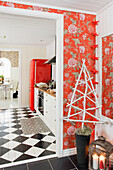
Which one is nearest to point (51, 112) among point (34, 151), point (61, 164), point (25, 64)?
point (34, 151)

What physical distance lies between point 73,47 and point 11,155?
2.12 meters

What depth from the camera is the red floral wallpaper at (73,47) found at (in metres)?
2.63

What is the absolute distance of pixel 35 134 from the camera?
357 centimetres

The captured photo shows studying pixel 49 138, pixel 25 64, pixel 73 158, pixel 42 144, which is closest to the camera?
pixel 73 158

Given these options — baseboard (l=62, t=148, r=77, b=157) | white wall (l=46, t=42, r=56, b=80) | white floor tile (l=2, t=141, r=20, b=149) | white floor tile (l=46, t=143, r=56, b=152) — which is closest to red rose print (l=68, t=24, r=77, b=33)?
baseboard (l=62, t=148, r=77, b=157)

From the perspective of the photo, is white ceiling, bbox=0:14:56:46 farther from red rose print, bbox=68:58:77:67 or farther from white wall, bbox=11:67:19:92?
white wall, bbox=11:67:19:92

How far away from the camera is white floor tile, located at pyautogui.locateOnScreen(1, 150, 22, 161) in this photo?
8.35 feet

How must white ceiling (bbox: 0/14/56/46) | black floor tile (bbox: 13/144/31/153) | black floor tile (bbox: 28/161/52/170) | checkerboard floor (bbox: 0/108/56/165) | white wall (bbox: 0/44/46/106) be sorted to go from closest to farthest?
black floor tile (bbox: 28/161/52/170) → checkerboard floor (bbox: 0/108/56/165) → black floor tile (bbox: 13/144/31/153) → white ceiling (bbox: 0/14/56/46) → white wall (bbox: 0/44/46/106)

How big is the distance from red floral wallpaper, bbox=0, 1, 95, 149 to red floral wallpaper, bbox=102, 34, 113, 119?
280 millimetres

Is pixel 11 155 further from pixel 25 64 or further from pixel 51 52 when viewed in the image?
pixel 25 64

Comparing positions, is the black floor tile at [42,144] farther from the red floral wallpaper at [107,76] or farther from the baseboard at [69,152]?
the red floral wallpaper at [107,76]

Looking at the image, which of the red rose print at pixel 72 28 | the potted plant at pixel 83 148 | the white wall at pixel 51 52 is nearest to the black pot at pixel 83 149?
the potted plant at pixel 83 148

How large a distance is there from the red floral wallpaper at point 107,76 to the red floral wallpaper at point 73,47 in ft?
0.92

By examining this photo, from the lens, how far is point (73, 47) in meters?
2.66
